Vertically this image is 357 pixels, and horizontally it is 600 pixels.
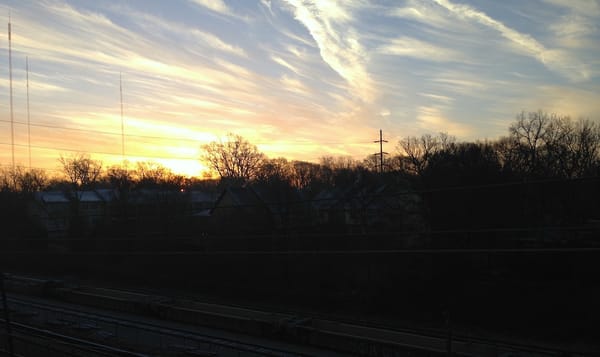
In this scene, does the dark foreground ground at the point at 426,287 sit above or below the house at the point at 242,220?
below

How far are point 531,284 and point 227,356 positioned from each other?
15.4 meters

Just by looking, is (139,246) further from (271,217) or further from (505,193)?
(505,193)

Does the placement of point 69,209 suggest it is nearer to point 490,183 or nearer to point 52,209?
point 52,209

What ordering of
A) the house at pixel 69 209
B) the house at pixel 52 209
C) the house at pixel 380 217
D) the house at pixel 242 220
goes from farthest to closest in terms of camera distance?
the house at pixel 52 209 → the house at pixel 69 209 → the house at pixel 242 220 → the house at pixel 380 217

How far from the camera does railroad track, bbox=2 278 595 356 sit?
10.1 metres

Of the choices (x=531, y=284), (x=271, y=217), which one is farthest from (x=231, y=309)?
(x=531, y=284)

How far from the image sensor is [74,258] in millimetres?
31266

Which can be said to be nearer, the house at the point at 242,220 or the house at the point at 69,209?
the house at the point at 242,220

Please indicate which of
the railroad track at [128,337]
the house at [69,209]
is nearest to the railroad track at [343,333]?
the railroad track at [128,337]

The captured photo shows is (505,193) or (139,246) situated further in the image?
(139,246)

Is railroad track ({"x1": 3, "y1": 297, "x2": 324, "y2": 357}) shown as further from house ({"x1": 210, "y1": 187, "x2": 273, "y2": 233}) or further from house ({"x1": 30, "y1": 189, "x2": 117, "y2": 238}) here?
house ({"x1": 30, "y1": 189, "x2": 117, "y2": 238})

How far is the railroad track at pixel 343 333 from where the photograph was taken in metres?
10.1

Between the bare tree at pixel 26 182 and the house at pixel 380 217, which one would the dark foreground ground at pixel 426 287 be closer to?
the house at pixel 380 217

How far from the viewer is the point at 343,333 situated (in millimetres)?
11852
